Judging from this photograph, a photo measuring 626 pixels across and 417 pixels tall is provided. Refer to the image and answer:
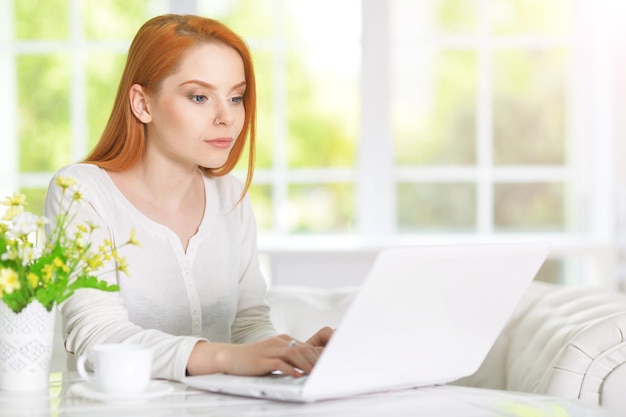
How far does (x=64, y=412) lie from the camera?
138 cm

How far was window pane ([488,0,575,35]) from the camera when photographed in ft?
14.2

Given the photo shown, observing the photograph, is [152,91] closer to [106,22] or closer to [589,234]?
[106,22]

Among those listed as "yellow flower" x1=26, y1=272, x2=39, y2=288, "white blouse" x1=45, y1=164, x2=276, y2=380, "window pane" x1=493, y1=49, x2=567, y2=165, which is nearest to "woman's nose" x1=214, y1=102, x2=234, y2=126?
"white blouse" x1=45, y1=164, x2=276, y2=380

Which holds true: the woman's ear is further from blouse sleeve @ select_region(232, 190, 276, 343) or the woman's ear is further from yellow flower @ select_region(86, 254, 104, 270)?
yellow flower @ select_region(86, 254, 104, 270)

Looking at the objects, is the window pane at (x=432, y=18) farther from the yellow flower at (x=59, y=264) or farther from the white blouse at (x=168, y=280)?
the yellow flower at (x=59, y=264)

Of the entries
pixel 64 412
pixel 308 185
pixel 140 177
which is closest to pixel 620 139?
pixel 308 185

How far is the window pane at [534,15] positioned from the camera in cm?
433

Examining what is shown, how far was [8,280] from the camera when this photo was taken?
142cm

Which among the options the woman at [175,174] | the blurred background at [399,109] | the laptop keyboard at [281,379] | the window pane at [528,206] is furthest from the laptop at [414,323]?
the window pane at [528,206]

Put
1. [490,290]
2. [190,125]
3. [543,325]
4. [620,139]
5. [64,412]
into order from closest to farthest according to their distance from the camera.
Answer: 1. [64,412]
2. [490,290]
3. [190,125]
4. [543,325]
5. [620,139]

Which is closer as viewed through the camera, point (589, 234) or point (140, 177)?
point (140, 177)

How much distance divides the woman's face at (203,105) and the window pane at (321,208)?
2436 millimetres

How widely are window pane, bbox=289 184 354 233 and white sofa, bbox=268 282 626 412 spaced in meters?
1.68

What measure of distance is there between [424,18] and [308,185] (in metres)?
0.85
